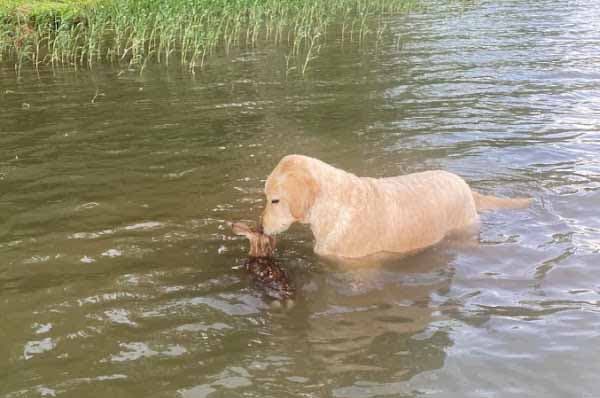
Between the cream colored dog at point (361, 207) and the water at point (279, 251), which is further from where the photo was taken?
the cream colored dog at point (361, 207)

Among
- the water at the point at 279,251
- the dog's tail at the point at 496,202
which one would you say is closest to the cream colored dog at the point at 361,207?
the water at the point at 279,251

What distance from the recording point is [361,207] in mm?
6137

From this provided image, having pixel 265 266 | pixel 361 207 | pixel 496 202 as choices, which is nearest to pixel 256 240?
pixel 265 266

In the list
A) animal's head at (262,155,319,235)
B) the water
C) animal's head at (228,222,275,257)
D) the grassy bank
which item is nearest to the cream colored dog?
animal's head at (262,155,319,235)

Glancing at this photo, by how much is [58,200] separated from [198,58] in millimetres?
9719

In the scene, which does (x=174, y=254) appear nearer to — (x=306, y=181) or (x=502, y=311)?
(x=306, y=181)

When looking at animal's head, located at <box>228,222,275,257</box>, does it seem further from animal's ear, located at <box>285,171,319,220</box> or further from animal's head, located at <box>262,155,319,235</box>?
animal's ear, located at <box>285,171,319,220</box>

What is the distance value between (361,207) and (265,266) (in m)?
1.13

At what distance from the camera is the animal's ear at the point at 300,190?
577 cm

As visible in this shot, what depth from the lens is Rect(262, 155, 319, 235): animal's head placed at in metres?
5.77

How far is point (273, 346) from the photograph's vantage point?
503 centimetres

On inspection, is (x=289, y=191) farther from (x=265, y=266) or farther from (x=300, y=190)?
(x=265, y=266)

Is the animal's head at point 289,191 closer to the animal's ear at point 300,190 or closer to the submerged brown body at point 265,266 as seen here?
the animal's ear at point 300,190

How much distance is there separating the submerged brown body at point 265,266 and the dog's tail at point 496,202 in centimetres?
266
